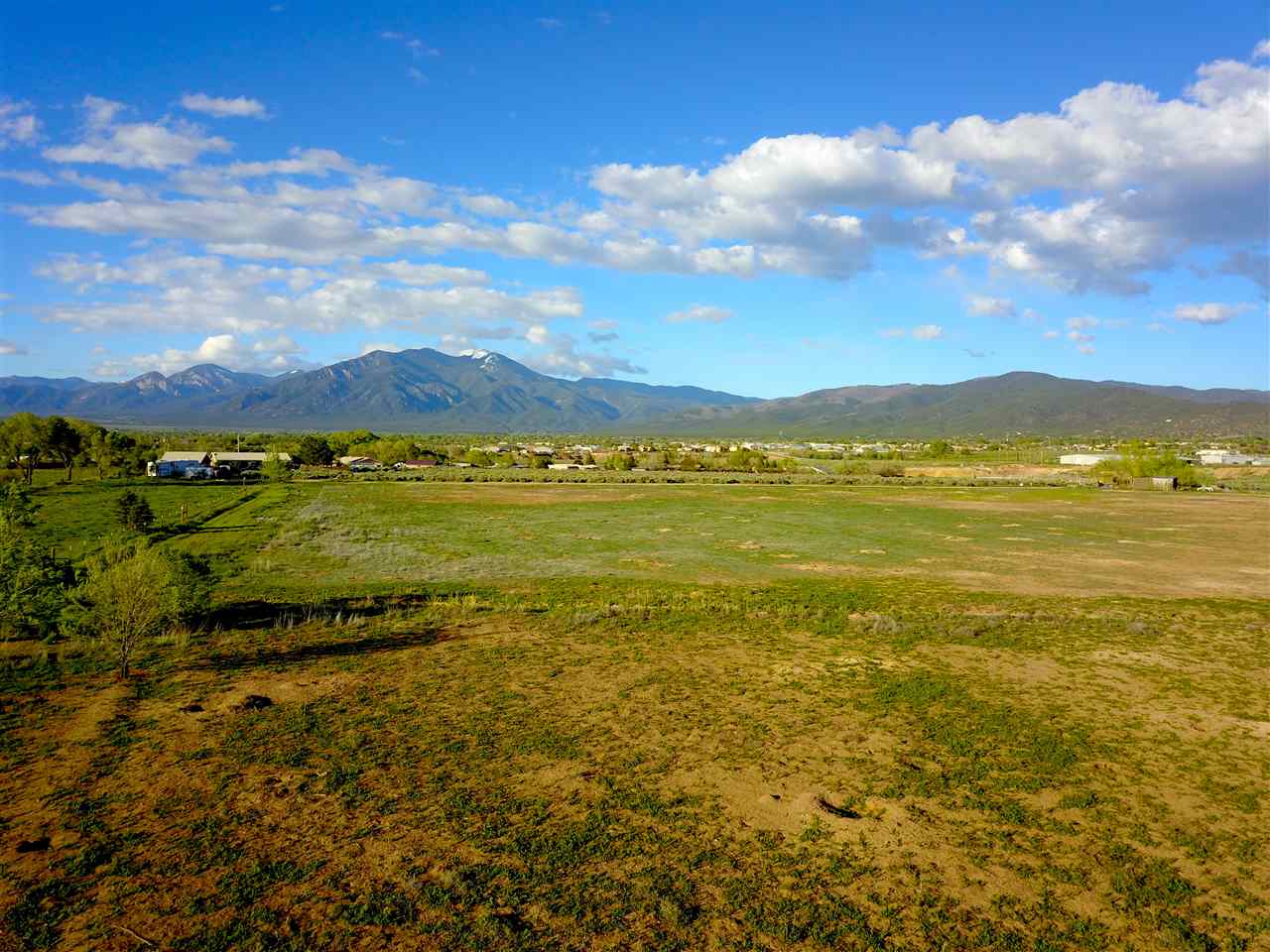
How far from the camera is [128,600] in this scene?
17094mm

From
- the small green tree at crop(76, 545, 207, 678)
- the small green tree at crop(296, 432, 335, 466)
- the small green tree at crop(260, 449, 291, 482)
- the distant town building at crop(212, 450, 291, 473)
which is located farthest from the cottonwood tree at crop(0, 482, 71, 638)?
the small green tree at crop(296, 432, 335, 466)

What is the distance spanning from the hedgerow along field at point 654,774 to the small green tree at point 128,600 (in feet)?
2.89

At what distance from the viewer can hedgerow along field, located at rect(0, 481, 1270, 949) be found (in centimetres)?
827

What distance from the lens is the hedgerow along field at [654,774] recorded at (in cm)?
827

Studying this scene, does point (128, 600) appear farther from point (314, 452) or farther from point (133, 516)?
point (314, 452)

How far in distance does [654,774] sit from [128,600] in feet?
45.0

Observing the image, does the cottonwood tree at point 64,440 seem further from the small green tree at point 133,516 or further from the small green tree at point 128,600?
the small green tree at point 128,600

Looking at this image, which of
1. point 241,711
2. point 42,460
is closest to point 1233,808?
point 241,711

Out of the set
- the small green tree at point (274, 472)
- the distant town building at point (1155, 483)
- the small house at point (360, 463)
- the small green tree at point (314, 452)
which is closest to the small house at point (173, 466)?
the small green tree at point (274, 472)

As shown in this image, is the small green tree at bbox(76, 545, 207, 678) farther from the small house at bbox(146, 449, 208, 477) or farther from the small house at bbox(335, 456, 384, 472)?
the small house at bbox(335, 456, 384, 472)

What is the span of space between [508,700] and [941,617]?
586 inches

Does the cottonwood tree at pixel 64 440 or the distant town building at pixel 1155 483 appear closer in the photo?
the cottonwood tree at pixel 64 440

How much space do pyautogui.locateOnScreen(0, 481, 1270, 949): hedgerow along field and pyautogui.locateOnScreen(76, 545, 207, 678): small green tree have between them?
88 cm

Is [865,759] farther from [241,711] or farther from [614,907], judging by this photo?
[241,711]
